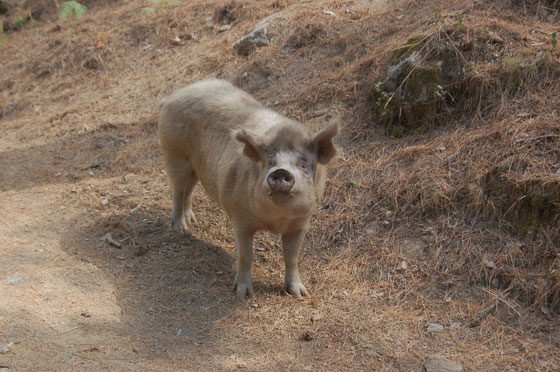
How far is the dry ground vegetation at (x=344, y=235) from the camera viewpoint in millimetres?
4703

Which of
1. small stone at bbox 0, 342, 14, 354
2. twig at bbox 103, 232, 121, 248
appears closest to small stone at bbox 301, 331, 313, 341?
small stone at bbox 0, 342, 14, 354

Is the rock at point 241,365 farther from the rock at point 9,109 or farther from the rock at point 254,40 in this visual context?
the rock at point 9,109

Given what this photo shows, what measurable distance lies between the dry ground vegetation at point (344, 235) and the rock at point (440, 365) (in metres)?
0.08

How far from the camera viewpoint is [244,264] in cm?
560

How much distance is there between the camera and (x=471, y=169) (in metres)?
6.11

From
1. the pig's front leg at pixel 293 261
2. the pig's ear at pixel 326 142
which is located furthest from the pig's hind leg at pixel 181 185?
the pig's ear at pixel 326 142

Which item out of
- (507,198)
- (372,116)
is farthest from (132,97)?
(507,198)

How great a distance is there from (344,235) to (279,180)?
2196mm

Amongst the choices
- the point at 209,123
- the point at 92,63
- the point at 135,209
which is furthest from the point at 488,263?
the point at 92,63

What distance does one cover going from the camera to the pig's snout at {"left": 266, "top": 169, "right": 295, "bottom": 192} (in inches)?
174

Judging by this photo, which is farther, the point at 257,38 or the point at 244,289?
the point at 257,38

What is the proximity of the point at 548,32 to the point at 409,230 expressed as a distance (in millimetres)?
3416

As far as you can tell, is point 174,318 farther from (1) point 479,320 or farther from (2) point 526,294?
(2) point 526,294

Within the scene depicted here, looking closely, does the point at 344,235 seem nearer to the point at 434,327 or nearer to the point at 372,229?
the point at 372,229
